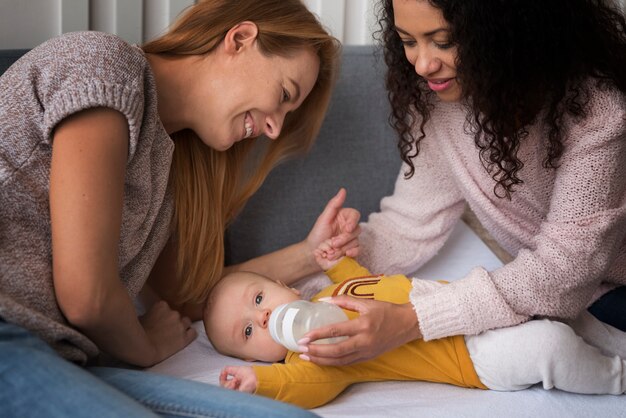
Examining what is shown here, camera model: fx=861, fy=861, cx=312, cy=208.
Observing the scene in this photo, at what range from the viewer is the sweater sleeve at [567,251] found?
1444 mm

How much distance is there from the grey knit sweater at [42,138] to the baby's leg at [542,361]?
2.15ft

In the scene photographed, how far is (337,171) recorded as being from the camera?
1.98 m

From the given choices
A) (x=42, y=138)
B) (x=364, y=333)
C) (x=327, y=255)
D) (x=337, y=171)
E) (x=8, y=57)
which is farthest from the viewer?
(x=337, y=171)

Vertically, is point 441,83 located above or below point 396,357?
above

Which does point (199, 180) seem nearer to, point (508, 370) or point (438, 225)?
point (438, 225)

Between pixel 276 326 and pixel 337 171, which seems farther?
pixel 337 171

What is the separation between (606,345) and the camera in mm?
1633

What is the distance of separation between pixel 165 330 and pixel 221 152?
1.19ft

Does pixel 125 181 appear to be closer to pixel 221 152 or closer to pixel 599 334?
pixel 221 152

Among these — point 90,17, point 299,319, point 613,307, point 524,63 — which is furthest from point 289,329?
point 90,17

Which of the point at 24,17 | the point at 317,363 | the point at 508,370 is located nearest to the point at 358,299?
the point at 317,363

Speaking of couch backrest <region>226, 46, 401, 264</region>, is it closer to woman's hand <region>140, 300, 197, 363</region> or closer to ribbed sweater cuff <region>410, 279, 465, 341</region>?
woman's hand <region>140, 300, 197, 363</region>

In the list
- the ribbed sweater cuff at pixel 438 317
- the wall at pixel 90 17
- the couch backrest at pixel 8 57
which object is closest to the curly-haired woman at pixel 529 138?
the ribbed sweater cuff at pixel 438 317

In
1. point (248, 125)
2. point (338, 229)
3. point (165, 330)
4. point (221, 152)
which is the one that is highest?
point (248, 125)
